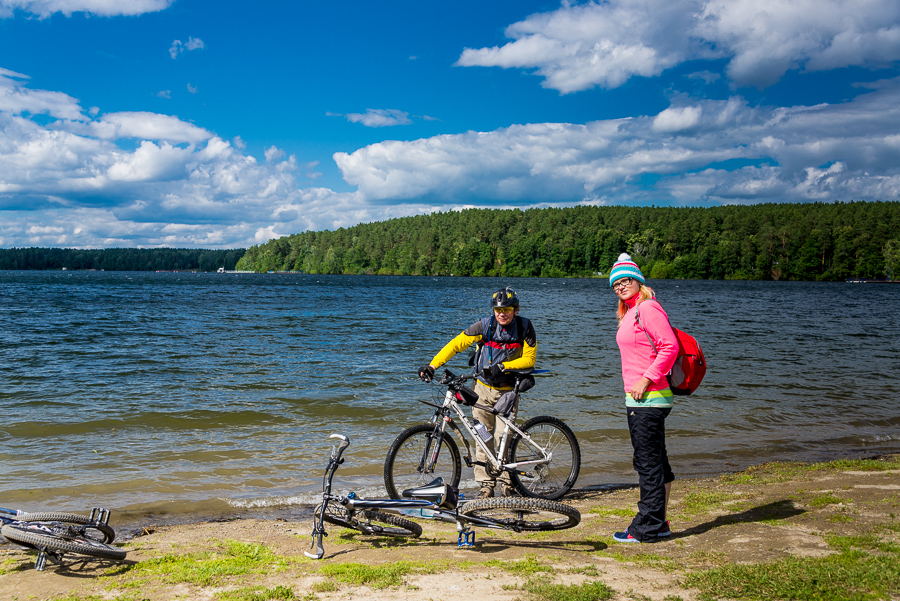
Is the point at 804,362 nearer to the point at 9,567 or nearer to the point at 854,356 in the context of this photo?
the point at 854,356

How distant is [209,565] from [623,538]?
3.73m

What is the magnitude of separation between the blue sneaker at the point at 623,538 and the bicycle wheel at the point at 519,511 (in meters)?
0.38

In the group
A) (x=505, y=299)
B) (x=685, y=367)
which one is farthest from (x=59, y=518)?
(x=685, y=367)

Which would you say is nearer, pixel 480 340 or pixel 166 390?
pixel 480 340

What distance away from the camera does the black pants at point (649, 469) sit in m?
5.19

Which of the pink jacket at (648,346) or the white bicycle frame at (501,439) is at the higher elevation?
the pink jacket at (648,346)

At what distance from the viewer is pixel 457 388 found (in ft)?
21.8

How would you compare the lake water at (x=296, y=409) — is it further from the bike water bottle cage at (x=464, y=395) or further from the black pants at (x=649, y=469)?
the black pants at (x=649, y=469)

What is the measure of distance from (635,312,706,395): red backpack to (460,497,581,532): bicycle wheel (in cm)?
157

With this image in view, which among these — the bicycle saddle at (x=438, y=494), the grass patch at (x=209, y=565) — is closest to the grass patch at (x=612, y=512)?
the bicycle saddle at (x=438, y=494)

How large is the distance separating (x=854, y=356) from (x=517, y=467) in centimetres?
2266

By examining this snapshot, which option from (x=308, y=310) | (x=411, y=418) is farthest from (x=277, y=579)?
(x=308, y=310)

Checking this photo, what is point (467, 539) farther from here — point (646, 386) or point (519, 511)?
point (646, 386)

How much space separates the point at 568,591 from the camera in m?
4.05
